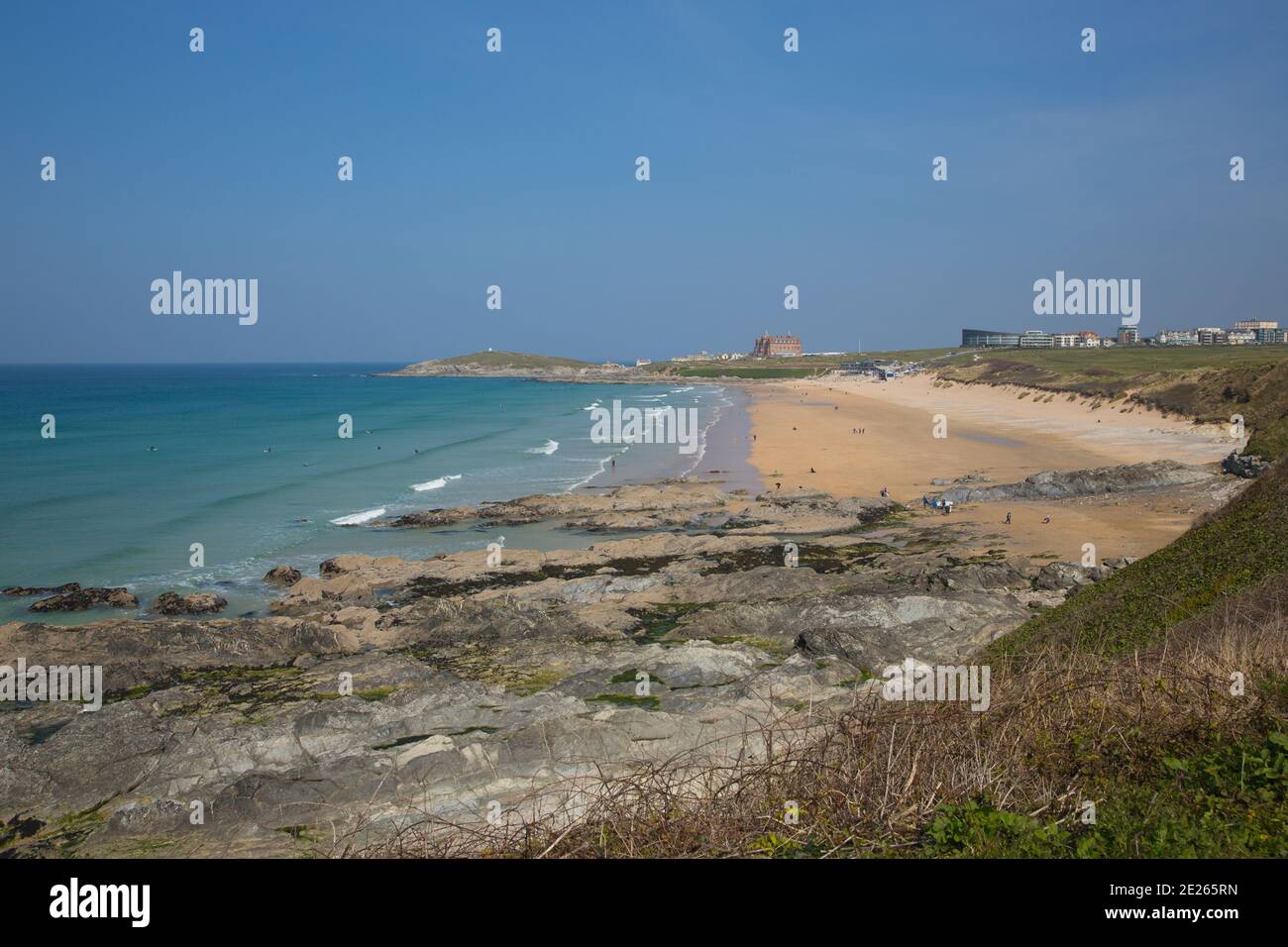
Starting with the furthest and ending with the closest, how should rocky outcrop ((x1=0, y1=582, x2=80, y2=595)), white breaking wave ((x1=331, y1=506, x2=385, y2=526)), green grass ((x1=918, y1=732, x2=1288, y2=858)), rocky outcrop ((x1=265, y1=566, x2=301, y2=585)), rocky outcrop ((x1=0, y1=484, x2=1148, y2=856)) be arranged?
white breaking wave ((x1=331, y1=506, x2=385, y2=526)), rocky outcrop ((x1=265, y1=566, x2=301, y2=585)), rocky outcrop ((x1=0, y1=582, x2=80, y2=595)), rocky outcrop ((x1=0, y1=484, x2=1148, y2=856)), green grass ((x1=918, y1=732, x2=1288, y2=858))

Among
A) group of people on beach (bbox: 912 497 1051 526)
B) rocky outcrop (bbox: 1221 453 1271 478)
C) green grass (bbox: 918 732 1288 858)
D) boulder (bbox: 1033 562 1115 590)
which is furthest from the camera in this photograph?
rocky outcrop (bbox: 1221 453 1271 478)

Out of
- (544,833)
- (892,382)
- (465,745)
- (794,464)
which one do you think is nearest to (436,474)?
(794,464)

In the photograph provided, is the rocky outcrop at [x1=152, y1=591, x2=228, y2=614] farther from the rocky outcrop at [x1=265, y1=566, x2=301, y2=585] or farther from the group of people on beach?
the group of people on beach

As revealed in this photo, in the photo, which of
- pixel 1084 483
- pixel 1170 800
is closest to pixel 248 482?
pixel 1084 483

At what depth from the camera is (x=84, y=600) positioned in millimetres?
20250

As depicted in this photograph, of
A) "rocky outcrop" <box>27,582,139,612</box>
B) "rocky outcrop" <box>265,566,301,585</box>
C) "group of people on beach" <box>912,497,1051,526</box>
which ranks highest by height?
"group of people on beach" <box>912,497,1051,526</box>

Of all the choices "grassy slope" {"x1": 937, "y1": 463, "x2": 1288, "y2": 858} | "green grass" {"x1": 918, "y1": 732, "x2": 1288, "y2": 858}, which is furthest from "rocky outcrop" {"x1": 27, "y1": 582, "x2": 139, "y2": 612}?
"green grass" {"x1": 918, "y1": 732, "x2": 1288, "y2": 858}

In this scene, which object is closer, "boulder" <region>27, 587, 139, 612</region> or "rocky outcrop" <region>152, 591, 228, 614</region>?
"rocky outcrop" <region>152, 591, 228, 614</region>

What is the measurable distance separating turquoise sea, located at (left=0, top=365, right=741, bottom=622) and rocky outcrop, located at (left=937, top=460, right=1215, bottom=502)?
15698 mm

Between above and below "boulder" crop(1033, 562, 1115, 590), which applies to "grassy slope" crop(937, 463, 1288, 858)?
above

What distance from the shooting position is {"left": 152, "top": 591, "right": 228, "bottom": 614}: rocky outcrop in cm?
1942

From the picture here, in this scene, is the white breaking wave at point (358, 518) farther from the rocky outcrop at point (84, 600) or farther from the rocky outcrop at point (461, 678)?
the rocky outcrop at point (84, 600)

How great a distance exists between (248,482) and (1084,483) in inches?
1466

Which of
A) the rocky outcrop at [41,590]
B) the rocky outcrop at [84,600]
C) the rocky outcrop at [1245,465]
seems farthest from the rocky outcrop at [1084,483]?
the rocky outcrop at [41,590]
